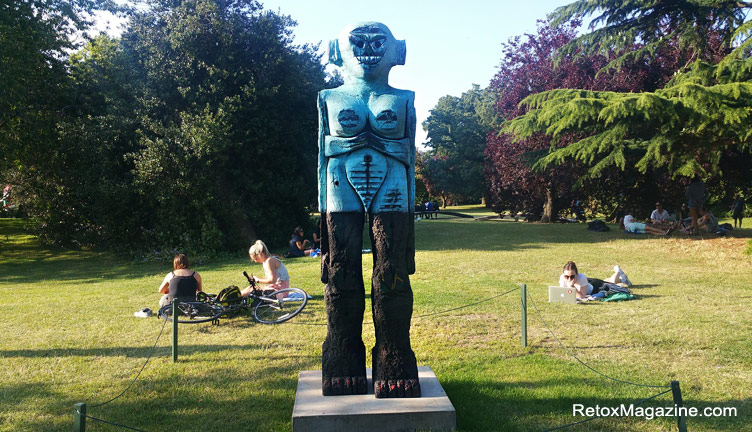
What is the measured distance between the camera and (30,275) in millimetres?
13344

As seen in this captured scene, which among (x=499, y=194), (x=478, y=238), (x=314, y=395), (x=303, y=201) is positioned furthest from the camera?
(x=499, y=194)

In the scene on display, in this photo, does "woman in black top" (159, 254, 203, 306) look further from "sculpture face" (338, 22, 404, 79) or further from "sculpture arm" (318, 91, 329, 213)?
"sculpture face" (338, 22, 404, 79)

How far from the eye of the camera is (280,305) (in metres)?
7.98

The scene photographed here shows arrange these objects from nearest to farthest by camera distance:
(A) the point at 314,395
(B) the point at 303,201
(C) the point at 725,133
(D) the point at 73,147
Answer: (A) the point at 314,395 < (C) the point at 725,133 < (D) the point at 73,147 < (B) the point at 303,201

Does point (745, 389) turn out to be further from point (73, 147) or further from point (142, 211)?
point (73, 147)

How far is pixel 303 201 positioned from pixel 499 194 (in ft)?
45.4

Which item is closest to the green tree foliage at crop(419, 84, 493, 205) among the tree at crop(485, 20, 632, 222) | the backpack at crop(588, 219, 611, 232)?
the tree at crop(485, 20, 632, 222)

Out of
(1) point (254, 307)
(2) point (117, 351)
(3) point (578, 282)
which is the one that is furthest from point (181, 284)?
(3) point (578, 282)

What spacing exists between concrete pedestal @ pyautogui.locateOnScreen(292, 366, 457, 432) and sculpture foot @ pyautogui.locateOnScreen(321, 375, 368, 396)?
0.28 feet

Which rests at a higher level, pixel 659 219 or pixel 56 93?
pixel 56 93

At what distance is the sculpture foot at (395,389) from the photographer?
3984 mm

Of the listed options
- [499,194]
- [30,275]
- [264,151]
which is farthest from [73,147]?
[499,194]

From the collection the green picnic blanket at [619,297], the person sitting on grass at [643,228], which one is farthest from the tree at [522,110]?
the green picnic blanket at [619,297]

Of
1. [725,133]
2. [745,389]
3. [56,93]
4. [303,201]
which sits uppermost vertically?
[56,93]
